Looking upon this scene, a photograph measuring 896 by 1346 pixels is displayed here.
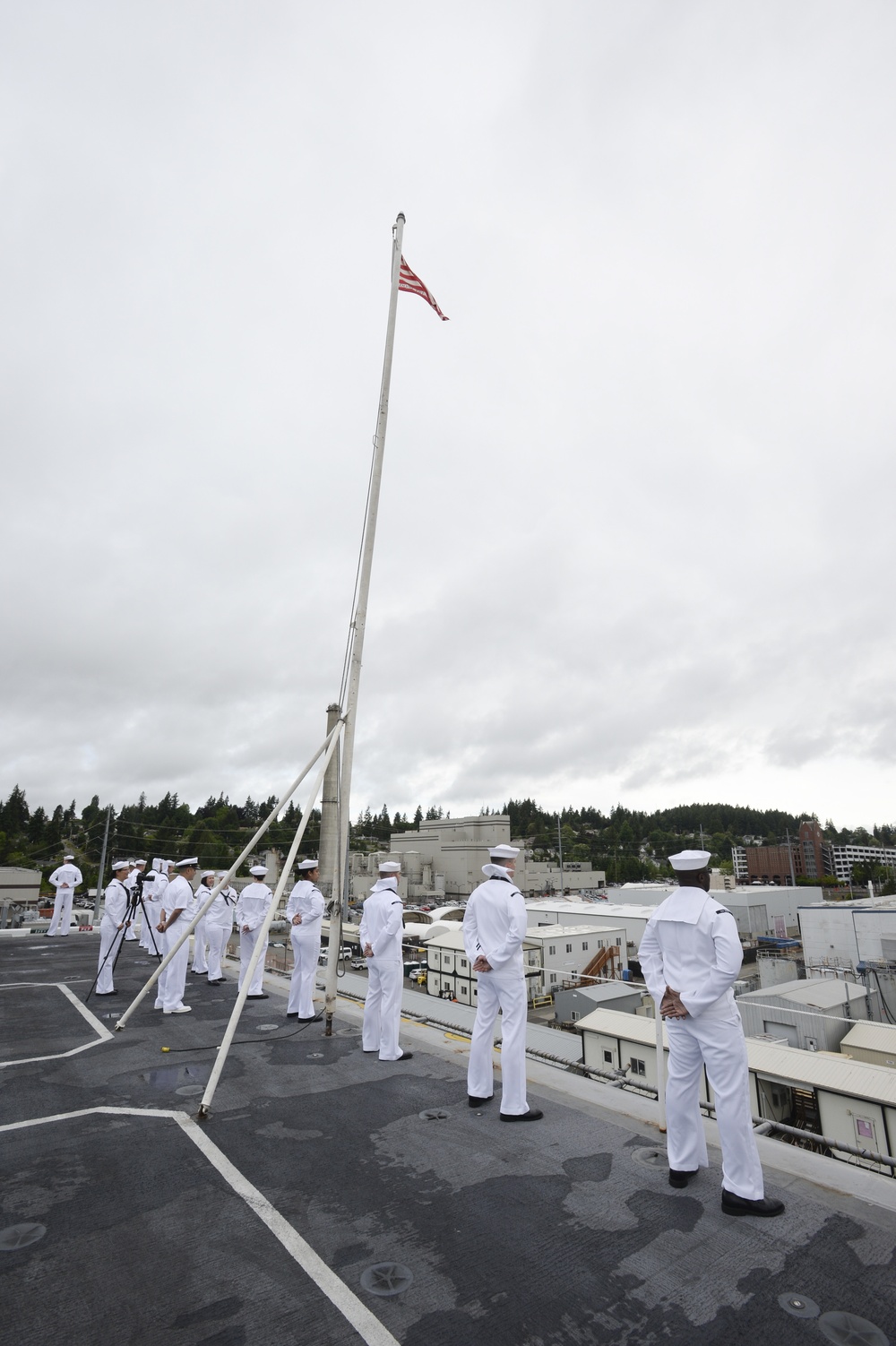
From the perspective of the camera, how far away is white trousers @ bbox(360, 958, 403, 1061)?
764cm

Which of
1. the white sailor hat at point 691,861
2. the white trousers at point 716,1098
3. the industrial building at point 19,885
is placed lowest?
the industrial building at point 19,885

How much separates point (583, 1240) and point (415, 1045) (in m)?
4.86

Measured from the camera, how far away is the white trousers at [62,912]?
24.3 meters

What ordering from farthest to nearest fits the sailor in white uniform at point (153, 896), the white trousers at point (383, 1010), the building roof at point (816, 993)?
1. the building roof at point (816, 993)
2. the sailor in white uniform at point (153, 896)
3. the white trousers at point (383, 1010)

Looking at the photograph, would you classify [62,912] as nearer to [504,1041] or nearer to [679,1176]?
Result: [504,1041]

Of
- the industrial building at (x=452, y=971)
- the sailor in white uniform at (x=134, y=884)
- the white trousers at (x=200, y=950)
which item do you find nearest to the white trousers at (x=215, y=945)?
the white trousers at (x=200, y=950)

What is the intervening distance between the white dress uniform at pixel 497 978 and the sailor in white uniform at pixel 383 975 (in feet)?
4.94

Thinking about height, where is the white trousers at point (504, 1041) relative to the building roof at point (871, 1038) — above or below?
above

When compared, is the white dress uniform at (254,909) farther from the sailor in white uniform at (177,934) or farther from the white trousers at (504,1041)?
the white trousers at (504,1041)

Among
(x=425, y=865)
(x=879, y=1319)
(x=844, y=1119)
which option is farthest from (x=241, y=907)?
(x=425, y=865)

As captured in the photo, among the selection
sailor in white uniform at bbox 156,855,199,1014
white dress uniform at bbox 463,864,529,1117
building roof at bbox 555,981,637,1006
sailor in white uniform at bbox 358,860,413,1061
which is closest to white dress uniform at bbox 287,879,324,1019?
sailor in white uniform at bbox 156,855,199,1014

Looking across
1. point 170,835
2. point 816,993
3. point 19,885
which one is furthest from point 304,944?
point 170,835

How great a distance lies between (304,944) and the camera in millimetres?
9578

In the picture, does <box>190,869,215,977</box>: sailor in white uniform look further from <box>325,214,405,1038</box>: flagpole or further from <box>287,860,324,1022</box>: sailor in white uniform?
<box>325,214,405,1038</box>: flagpole
